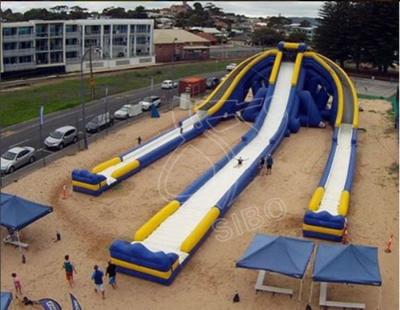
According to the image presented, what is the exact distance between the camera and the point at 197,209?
853 inches

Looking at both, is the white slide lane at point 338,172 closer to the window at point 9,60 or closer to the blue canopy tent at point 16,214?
the blue canopy tent at point 16,214

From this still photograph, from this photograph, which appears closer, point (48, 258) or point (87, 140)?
point (48, 258)

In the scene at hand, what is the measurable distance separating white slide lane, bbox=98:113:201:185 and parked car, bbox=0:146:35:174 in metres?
4.97

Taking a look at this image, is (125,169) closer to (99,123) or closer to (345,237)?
(99,123)

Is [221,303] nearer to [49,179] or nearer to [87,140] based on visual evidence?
[49,179]

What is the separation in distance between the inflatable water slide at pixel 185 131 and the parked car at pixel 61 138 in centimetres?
515

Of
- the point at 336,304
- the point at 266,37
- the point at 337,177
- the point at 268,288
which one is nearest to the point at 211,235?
the point at 268,288

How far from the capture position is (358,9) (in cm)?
6200

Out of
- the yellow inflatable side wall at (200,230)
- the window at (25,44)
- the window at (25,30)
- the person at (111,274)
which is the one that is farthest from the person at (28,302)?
the window at (25,44)

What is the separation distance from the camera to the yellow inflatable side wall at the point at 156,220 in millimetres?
19141

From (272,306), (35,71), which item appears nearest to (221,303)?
(272,306)

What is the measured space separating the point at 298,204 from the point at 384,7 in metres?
45.1

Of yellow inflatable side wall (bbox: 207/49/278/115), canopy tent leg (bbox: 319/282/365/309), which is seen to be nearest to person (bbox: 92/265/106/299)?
canopy tent leg (bbox: 319/282/365/309)

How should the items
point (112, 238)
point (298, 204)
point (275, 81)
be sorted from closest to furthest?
point (112, 238) → point (298, 204) → point (275, 81)
